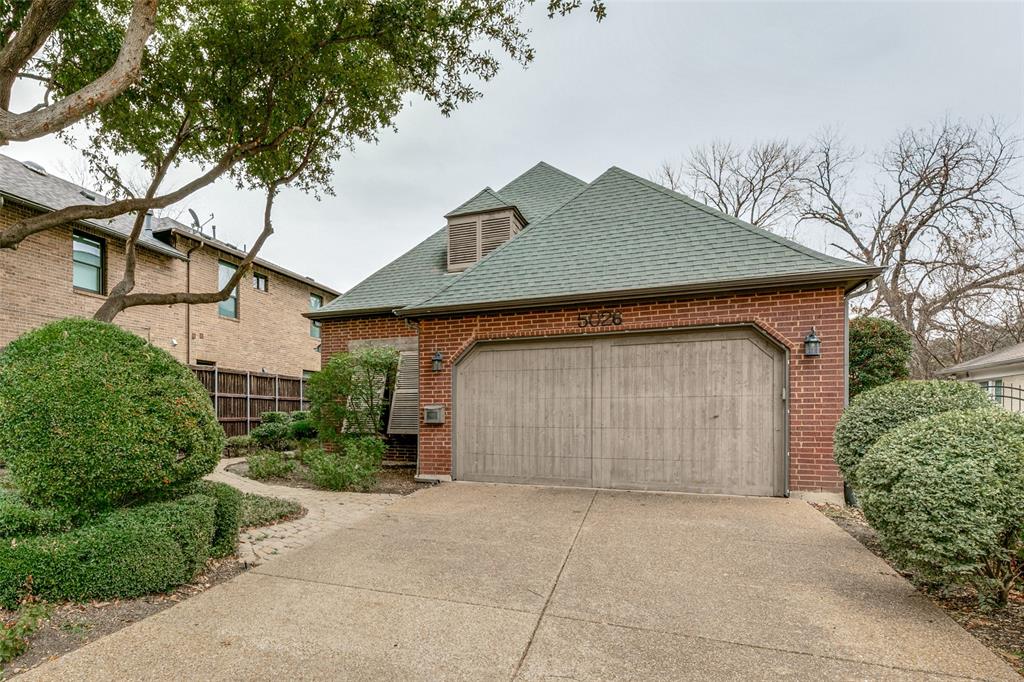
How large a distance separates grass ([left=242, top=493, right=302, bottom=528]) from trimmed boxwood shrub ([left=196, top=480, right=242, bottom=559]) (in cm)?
86

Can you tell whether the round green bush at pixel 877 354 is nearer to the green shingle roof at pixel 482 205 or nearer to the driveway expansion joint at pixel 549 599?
the driveway expansion joint at pixel 549 599

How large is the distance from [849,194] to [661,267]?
1668 cm

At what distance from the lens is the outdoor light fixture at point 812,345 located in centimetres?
605

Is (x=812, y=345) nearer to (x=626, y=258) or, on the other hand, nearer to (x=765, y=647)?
(x=626, y=258)

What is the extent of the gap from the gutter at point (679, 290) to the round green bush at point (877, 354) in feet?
8.68

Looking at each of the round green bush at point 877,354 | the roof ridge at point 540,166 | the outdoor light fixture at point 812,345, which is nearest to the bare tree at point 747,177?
the roof ridge at point 540,166

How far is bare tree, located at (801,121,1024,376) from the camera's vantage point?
49.6ft

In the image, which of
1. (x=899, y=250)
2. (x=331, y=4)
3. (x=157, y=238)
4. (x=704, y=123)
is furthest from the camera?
(x=899, y=250)

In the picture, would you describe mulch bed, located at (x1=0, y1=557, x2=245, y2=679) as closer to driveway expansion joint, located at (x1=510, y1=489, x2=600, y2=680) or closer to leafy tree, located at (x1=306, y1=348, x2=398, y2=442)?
driveway expansion joint, located at (x1=510, y1=489, x2=600, y2=680)

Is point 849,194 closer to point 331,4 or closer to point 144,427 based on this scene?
point 331,4

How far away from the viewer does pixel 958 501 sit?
2941mm

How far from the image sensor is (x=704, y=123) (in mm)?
15602

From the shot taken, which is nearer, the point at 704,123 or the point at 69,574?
the point at 69,574

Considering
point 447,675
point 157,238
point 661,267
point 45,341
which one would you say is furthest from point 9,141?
point 157,238
